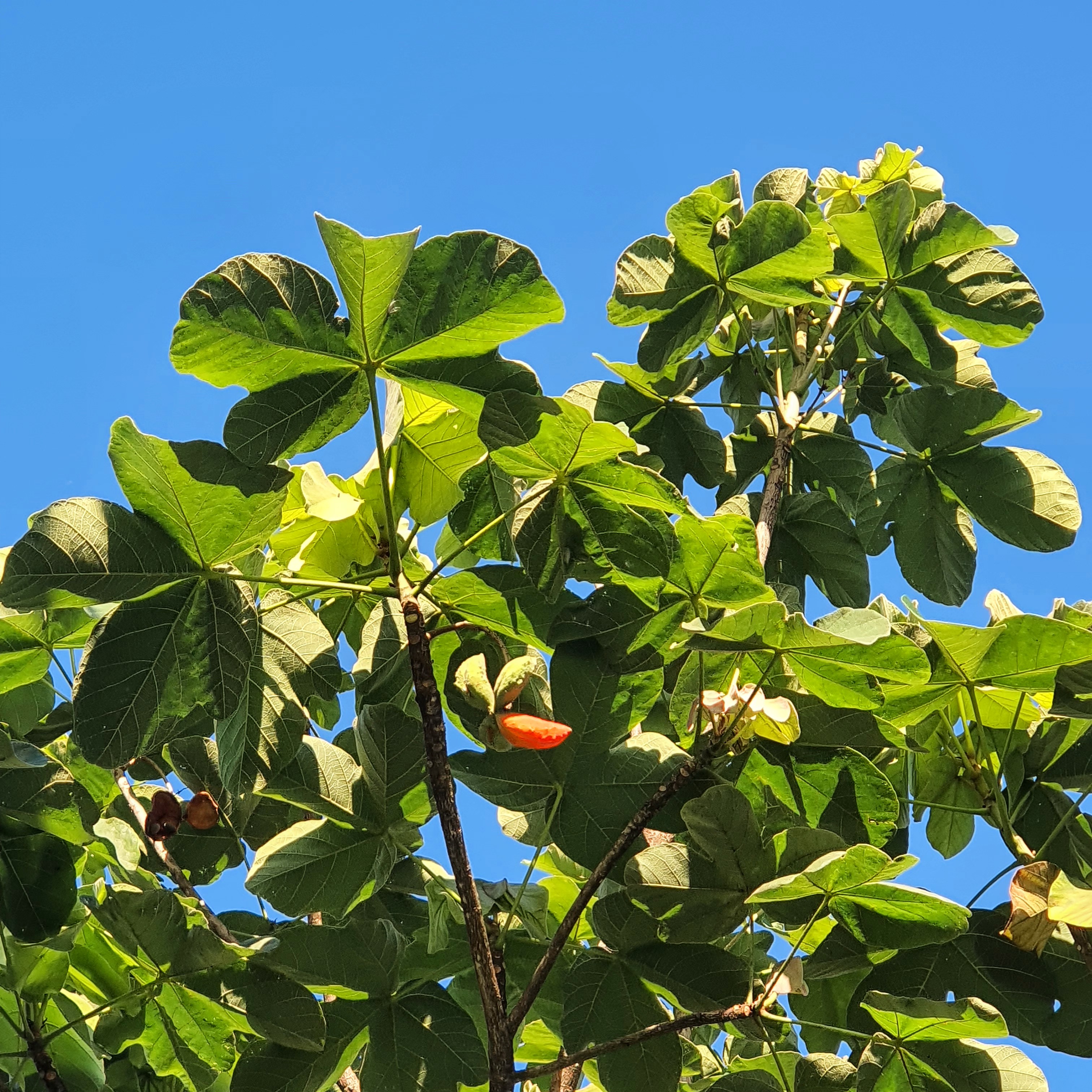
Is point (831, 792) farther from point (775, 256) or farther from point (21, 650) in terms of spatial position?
point (21, 650)

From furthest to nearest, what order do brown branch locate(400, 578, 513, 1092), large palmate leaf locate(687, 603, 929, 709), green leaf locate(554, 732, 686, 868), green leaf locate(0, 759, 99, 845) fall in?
1. green leaf locate(0, 759, 99, 845)
2. green leaf locate(554, 732, 686, 868)
3. large palmate leaf locate(687, 603, 929, 709)
4. brown branch locate(400, 578, 513, 1092)

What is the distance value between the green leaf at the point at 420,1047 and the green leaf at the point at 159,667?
64cm

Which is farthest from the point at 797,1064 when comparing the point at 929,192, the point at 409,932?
the point at 929,192

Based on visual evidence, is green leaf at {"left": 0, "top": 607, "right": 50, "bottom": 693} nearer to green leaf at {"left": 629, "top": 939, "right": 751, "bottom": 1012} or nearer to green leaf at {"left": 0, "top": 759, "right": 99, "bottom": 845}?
green leaf at {"left": 0, "top": 759, "right": 99, "bottom": 845}

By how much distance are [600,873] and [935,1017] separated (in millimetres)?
595

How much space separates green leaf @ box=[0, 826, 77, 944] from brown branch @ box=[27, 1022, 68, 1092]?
Answer: 17 cm

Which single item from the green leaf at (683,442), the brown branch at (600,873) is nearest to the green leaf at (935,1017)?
the brown branch at (600,873)

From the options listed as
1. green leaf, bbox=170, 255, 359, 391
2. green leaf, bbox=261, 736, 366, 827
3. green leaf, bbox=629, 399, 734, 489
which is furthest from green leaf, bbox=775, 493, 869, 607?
green leaf, bbox=170, 255, 359, 391

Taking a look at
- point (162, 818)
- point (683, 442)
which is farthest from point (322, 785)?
point (683, 442)

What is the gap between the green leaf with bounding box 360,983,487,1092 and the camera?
2.12 m

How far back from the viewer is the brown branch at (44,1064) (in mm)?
2102

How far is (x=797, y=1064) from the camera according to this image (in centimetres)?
213

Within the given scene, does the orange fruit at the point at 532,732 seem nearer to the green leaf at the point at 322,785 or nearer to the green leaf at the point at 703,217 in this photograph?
the green leaf at the point at 322,785

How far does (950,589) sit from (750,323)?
805 millimetres
